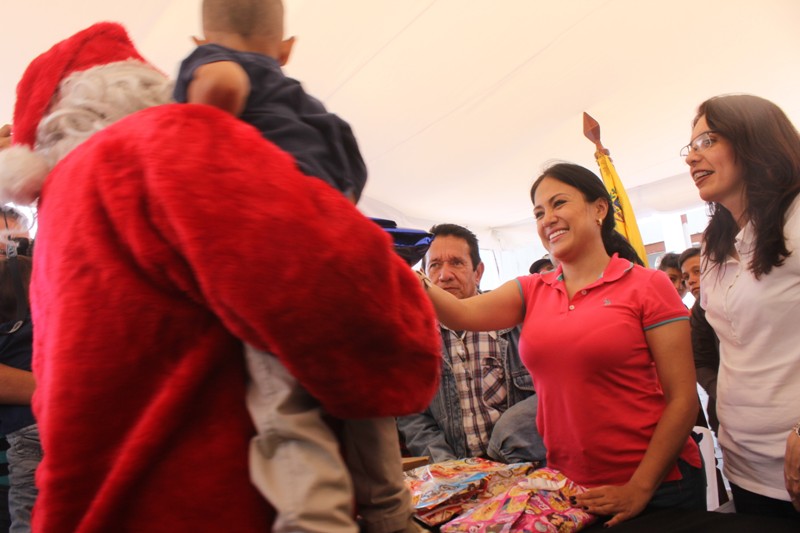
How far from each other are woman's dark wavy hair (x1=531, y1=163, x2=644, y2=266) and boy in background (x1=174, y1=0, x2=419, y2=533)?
2.84ft

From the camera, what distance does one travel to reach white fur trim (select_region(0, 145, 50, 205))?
0.61 meters

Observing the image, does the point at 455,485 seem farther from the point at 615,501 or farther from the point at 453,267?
the point at 453,267

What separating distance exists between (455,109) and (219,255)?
131 inches

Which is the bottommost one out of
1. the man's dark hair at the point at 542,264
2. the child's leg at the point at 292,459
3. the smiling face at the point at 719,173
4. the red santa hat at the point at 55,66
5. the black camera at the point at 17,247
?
the man's dark hair at the point at 542,264

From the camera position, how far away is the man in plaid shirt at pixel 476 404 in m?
1.65

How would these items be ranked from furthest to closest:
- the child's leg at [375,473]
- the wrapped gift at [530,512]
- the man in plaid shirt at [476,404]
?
1. the man in plaid shirt at [476,404]
2. the wrapped gift at [530,512]
3. the child's leg at [375,473]

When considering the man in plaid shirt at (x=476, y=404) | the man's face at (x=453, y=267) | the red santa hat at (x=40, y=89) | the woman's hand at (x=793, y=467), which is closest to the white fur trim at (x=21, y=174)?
the red santa hat at (x=40, y=89)

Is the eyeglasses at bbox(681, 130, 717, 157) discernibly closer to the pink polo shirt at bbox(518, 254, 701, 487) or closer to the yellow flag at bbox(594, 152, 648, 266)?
the pink polo shirt at bbox(518, 254, 701, 487)

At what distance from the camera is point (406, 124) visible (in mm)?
3633

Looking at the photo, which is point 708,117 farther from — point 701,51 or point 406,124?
point 406,124

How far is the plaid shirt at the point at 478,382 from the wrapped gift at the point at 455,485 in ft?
1.40

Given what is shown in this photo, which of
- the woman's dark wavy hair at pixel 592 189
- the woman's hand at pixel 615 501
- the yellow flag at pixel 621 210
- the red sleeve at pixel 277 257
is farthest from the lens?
the yellow flag at pixel 621 210

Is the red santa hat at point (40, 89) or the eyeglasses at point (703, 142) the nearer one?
the red santa hat at point (40, 89)

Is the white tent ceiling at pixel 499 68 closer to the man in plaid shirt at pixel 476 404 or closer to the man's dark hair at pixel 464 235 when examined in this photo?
the man's dark hair at pixel 464 235
